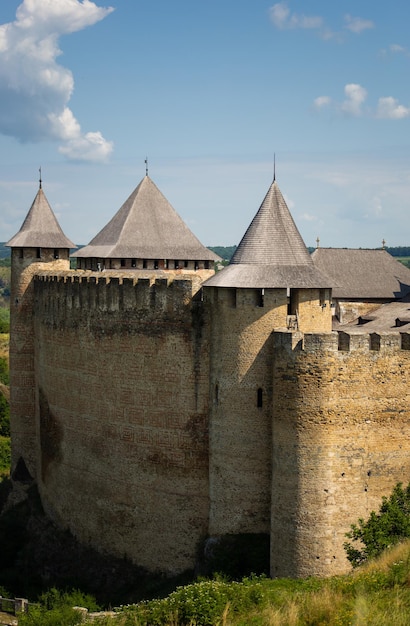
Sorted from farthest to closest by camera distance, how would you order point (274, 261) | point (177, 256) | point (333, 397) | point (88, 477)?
point (177, 256)
point (88, 477)
point (274, 261)
point (333, 397)

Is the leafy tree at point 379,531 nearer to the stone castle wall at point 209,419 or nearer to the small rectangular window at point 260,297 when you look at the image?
the stone castle wall at point 209,419

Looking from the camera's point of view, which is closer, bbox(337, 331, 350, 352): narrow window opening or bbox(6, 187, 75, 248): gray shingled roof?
bbox(337, 331, 350, 352): narrow window opening

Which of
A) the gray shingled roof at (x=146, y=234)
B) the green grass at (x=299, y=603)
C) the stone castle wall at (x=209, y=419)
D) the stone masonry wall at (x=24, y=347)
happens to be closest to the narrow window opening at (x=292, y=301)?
the stone castle wall at (x=209, y=419)

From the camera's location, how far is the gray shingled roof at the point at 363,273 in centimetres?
3759

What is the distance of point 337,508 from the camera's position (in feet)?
60.1

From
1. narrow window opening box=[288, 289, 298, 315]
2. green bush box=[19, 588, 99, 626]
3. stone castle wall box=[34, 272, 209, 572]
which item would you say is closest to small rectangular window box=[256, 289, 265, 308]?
narrow window opening box=[288, 289, 298, 315]

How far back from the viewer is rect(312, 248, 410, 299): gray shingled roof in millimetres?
37594

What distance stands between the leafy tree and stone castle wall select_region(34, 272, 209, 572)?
4.35 meters

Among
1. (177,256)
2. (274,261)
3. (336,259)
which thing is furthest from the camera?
(336,259)

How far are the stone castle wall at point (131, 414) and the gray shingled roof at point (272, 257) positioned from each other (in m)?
1.67

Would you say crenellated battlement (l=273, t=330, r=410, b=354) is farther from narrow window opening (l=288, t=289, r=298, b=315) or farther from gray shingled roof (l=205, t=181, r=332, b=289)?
gray shingled roof (l=205, t=181, r=332, b=289)

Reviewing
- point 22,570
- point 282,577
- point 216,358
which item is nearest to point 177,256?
point 216,358

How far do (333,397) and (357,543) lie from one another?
3310 millimetres

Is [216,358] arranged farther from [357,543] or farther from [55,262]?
[55,262]
